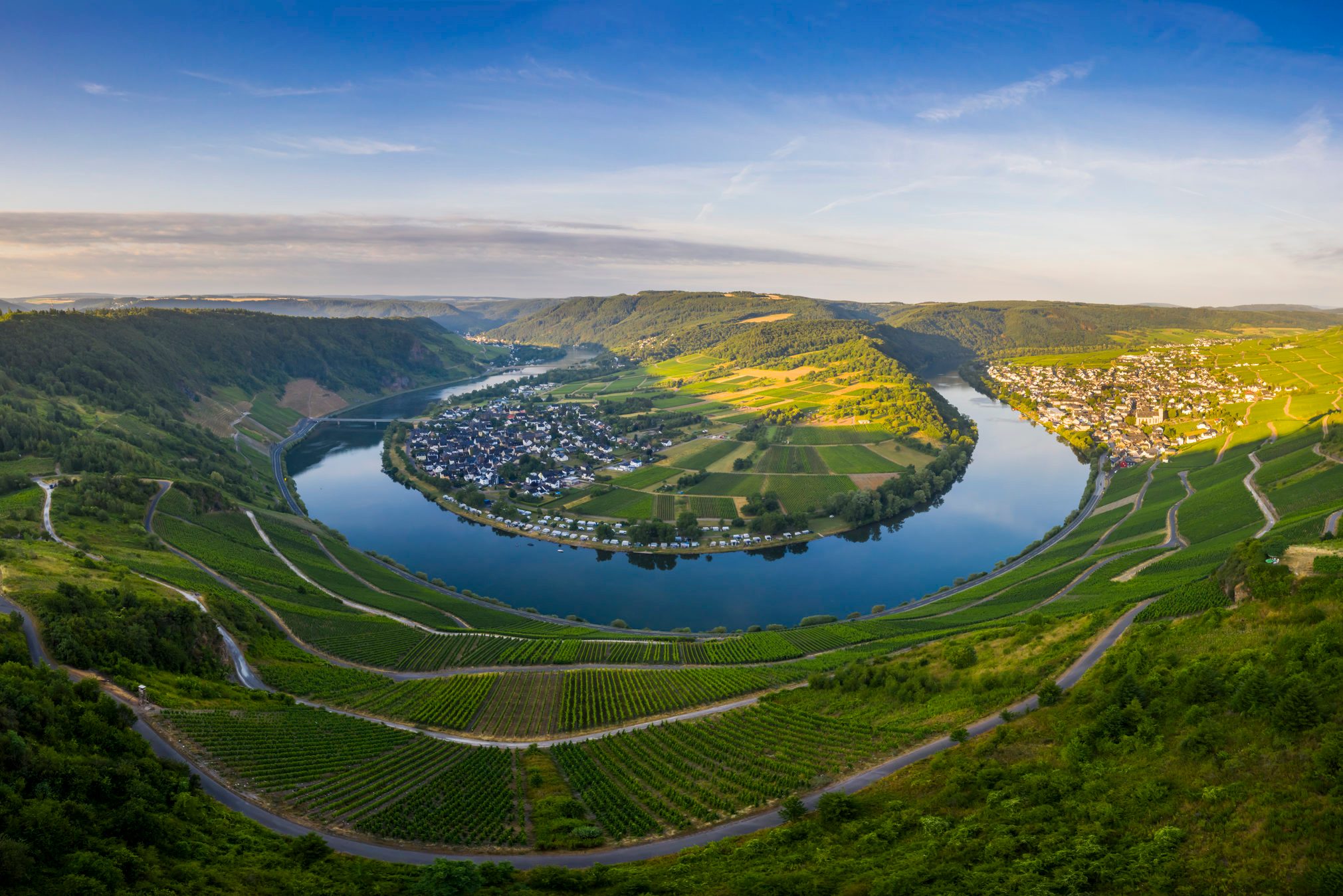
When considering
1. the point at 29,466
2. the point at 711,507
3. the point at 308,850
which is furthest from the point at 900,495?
the point at 29,466

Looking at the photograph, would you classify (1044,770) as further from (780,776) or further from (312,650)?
(312,650)

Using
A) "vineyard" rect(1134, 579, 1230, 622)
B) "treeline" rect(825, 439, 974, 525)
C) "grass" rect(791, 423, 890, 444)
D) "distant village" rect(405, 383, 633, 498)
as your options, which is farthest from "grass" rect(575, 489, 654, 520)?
"vineyard" rect(1134, 579, 1230, 622)

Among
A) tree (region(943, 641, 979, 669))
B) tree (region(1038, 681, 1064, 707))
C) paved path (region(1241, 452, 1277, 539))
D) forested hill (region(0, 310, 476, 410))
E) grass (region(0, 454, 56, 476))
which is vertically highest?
forested hill (region(0, 310, 476, 410))

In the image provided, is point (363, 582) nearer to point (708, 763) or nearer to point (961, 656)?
point (708, 763)

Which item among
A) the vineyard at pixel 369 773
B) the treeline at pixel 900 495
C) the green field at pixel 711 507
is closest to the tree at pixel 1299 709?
the vineyard at pixel 369 773

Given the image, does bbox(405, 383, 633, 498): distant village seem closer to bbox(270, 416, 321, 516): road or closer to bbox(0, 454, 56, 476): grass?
bbox(270, 416, 321, 516): road
